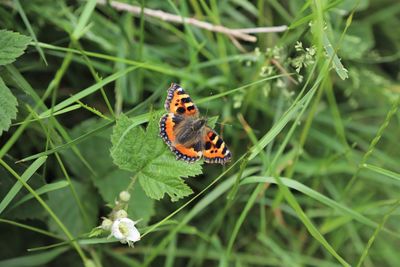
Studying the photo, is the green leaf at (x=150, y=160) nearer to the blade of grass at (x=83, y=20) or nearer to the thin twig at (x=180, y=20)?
the blade of grass at (x=83, y=20)

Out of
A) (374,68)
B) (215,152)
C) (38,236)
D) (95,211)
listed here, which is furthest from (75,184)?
(374,68)

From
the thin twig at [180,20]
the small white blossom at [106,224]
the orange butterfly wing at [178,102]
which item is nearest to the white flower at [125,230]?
the small white blossom at [106,224]

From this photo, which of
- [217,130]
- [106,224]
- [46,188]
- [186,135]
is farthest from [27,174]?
[217,130]

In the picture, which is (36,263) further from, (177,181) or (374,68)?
(374,68)

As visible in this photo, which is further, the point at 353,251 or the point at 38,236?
the point at 353,251

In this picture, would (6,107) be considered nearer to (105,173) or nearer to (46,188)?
(46,188)

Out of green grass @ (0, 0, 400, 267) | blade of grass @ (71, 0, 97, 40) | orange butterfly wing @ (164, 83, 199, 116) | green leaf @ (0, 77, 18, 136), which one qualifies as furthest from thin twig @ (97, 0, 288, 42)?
green leaf @ (0, 77, 18, 136)

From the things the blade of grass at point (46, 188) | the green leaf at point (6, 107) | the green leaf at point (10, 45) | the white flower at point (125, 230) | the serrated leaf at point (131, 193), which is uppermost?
the green leaf at point (10, 45)
